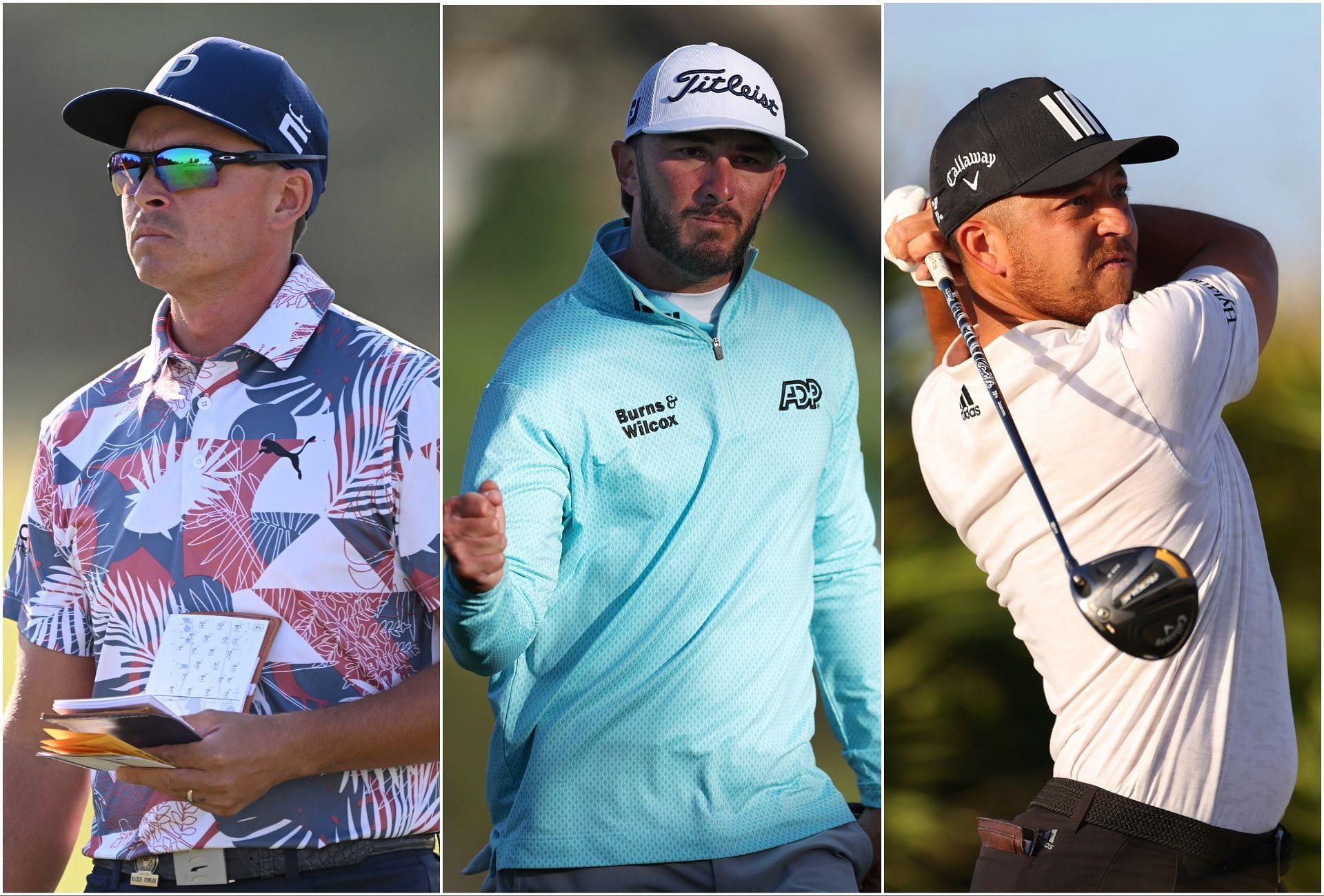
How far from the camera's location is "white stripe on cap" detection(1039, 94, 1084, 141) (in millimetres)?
3553

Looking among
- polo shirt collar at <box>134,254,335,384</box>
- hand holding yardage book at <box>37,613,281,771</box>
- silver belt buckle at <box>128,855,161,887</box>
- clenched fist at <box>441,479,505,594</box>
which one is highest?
polo shirt collar at <box>134,254,335,384</box>

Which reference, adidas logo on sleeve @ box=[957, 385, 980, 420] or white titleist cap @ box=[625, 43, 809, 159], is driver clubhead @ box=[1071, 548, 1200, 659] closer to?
adidas logo on sleeve @ box=[957, 385, 980, 420]

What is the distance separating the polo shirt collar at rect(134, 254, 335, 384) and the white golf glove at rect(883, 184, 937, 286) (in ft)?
4.69

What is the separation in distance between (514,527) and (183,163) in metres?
1.17

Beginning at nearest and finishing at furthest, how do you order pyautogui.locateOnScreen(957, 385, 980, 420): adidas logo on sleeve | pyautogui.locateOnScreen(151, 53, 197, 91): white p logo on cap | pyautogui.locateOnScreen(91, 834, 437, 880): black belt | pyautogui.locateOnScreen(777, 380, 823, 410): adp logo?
1. pyautogui.locateOnScreen(91, 834, 437, 880): black belt
2. pyautogui.locateOnScreen(957, 385, 980, 420): adidas logo on sleeve
3. pyautogui.locateOnScreen(151, 53, 197, 91): white p logo on cap
4. pyautogui.locateOnScreen(777, 380, 823, 410): adp logo

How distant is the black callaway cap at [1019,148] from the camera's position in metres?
3.53

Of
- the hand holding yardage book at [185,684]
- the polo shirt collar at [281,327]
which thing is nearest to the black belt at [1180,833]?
the hand holding yardage book at [185,684]

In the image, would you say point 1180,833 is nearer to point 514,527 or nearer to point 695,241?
point 514,527

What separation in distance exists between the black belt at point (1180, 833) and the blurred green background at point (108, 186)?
1956 millimetres

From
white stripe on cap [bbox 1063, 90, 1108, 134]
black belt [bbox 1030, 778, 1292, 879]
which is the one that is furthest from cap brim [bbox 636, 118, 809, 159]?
black belt [bbox 1030, 778, 1292, 879]

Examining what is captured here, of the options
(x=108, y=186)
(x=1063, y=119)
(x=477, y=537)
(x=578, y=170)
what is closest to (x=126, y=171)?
(x=108, y=186)

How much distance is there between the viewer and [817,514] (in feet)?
12.7

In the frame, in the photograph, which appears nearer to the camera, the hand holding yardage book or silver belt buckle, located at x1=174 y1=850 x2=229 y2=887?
the hand holding yardage book

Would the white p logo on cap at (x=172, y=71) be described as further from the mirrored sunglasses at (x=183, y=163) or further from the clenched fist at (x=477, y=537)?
the clenched fist at (x=477, y=537)
